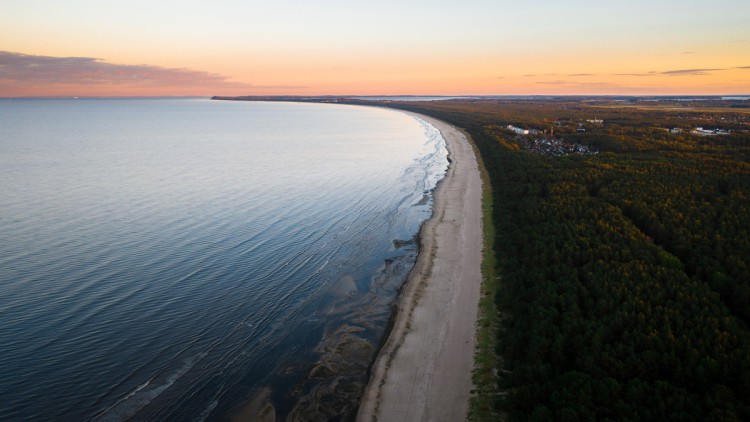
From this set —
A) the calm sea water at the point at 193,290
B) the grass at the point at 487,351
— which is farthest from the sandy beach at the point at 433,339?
the calm sea water at the point at 193,290

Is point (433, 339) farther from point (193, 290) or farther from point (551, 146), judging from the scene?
point (551, 146)

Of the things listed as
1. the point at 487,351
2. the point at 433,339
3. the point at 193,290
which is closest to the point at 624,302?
the point at 487,351

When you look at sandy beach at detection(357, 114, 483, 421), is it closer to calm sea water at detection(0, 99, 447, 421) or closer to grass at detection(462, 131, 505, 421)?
grass at detection(462, 131, 505, 421)

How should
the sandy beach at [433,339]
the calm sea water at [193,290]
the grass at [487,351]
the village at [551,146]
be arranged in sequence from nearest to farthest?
1. the grass at [487,351]
2. the sandy beach at [433,339]
3. the calm sea water at [193,290]
4. the village at [551,146]

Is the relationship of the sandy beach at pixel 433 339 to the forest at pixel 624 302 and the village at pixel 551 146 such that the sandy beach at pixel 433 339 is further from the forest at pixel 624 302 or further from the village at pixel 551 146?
the village at pixel 551 146

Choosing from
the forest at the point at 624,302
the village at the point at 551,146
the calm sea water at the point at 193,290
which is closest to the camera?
the forest at the point at 624,302

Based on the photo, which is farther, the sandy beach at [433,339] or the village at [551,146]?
the village at [551,146]

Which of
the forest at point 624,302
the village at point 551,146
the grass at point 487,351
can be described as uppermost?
the village at point 551,146

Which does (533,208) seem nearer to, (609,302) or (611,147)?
(609,302)
